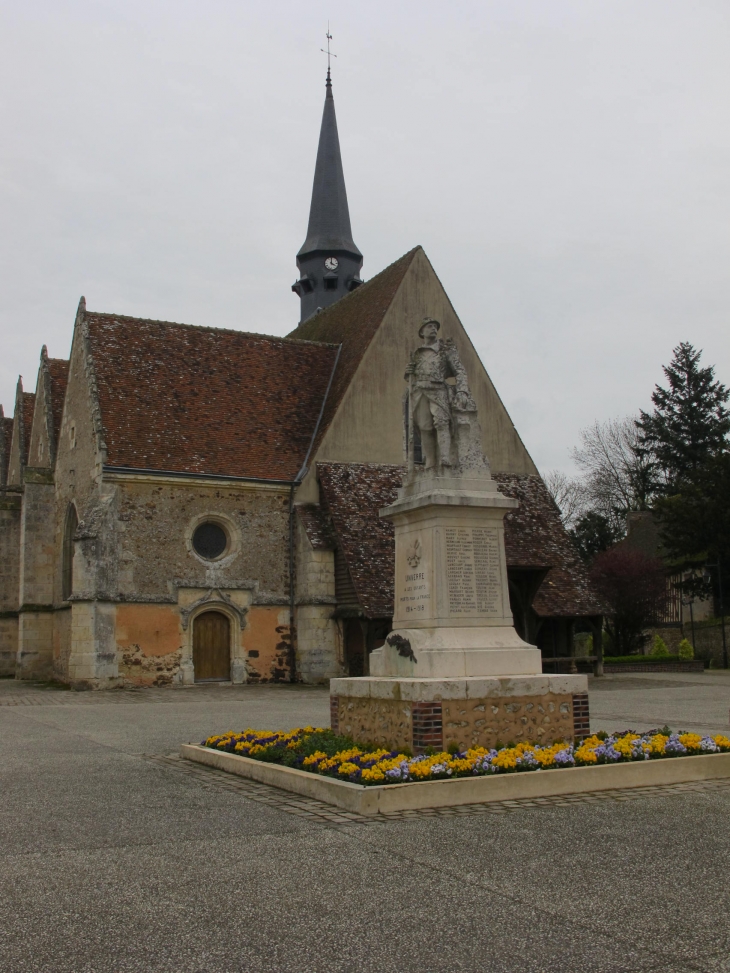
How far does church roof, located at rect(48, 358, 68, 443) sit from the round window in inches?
287

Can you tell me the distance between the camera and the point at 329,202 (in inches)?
1652

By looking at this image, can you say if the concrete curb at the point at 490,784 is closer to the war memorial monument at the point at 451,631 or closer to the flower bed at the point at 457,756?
the flower bed at the point at 457,756

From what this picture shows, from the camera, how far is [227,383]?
2748 centimetres

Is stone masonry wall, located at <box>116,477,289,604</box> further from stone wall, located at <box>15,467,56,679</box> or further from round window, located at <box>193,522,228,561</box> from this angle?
stone wall, located at <box>15,467,56,679</box>

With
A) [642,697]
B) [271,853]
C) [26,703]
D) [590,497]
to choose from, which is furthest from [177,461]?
[590,497]

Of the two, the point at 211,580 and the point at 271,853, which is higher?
the point at 211,580

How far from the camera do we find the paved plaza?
4215 mm

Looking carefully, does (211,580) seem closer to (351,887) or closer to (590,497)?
(351,887)

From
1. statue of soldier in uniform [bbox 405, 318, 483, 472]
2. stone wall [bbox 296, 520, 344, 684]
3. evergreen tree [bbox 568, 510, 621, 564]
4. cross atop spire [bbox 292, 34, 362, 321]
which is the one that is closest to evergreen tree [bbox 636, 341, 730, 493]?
evergreen tree [bbox 568, 510, 621, 564]

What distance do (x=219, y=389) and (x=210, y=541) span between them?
4.47 meters

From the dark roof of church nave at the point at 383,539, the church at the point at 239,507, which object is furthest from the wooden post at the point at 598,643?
the dark roof of church nave at the point at 383,539

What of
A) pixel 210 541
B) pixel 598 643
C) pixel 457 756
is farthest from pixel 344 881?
pixel 598 643

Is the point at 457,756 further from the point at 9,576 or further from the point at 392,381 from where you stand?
the point at 9,576

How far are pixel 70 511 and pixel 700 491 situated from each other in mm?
21580
